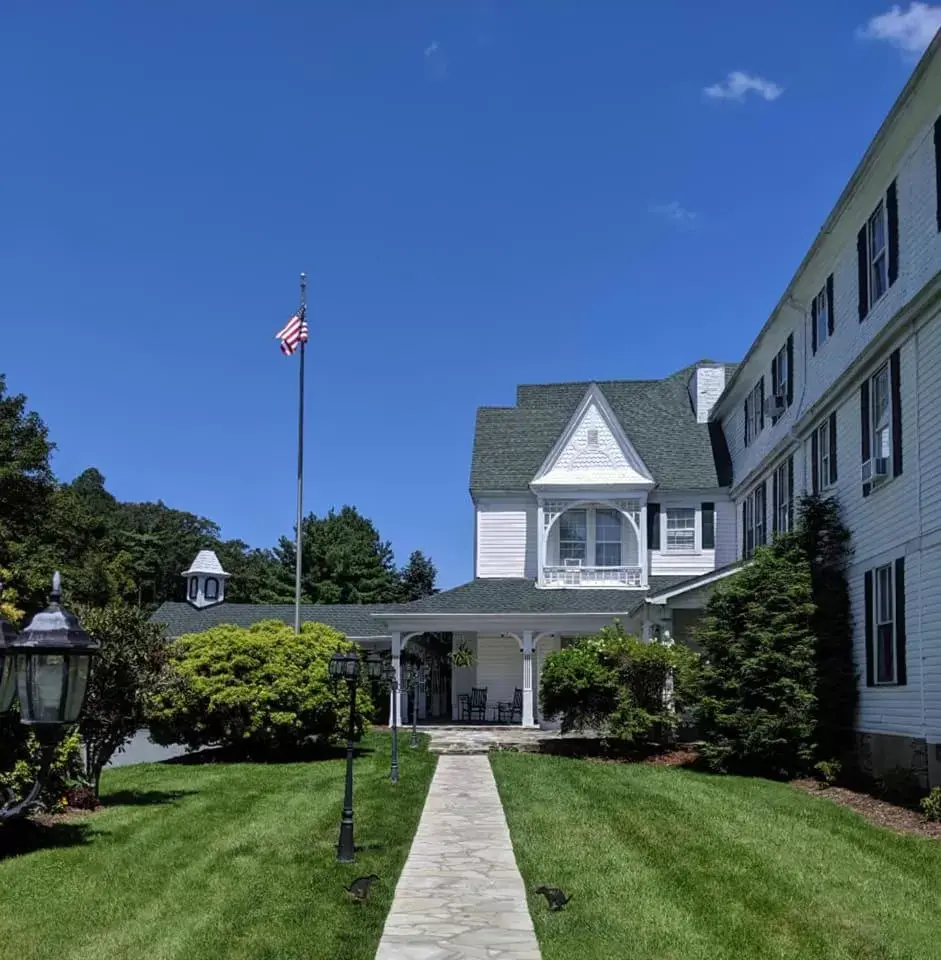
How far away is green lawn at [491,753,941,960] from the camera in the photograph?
276 inches

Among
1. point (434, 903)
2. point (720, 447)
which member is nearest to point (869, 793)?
point (434, 903)

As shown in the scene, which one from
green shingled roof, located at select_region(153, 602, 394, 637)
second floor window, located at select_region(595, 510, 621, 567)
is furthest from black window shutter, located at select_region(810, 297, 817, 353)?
green shingled roof, located at select_region(153, 602, 394, 637)

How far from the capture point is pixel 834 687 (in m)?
16.8

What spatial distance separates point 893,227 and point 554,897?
10353mm

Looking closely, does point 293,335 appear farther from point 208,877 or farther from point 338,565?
point 338,565

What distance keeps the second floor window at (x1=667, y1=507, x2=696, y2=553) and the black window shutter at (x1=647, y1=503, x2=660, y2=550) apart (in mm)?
272

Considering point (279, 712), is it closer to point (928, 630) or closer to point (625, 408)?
point (928, 630)

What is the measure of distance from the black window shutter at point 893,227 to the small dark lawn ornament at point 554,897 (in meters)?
9.72

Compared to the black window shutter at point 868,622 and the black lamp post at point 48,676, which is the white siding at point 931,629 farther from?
the black lamp post at point 48,676

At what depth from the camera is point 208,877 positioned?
9.13 m

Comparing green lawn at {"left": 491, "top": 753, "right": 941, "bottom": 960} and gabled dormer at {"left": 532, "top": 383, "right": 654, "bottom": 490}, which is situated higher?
gabled dormer at {"left": 532, "top": 383, "right": 654, "bottom": 490}

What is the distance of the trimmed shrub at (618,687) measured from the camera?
19688 millimetres

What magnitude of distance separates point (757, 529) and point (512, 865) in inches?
609

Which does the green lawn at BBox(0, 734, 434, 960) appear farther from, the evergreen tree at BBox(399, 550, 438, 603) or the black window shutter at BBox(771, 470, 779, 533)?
the evergreen tree at BBox(399, 550, 438, 603)
